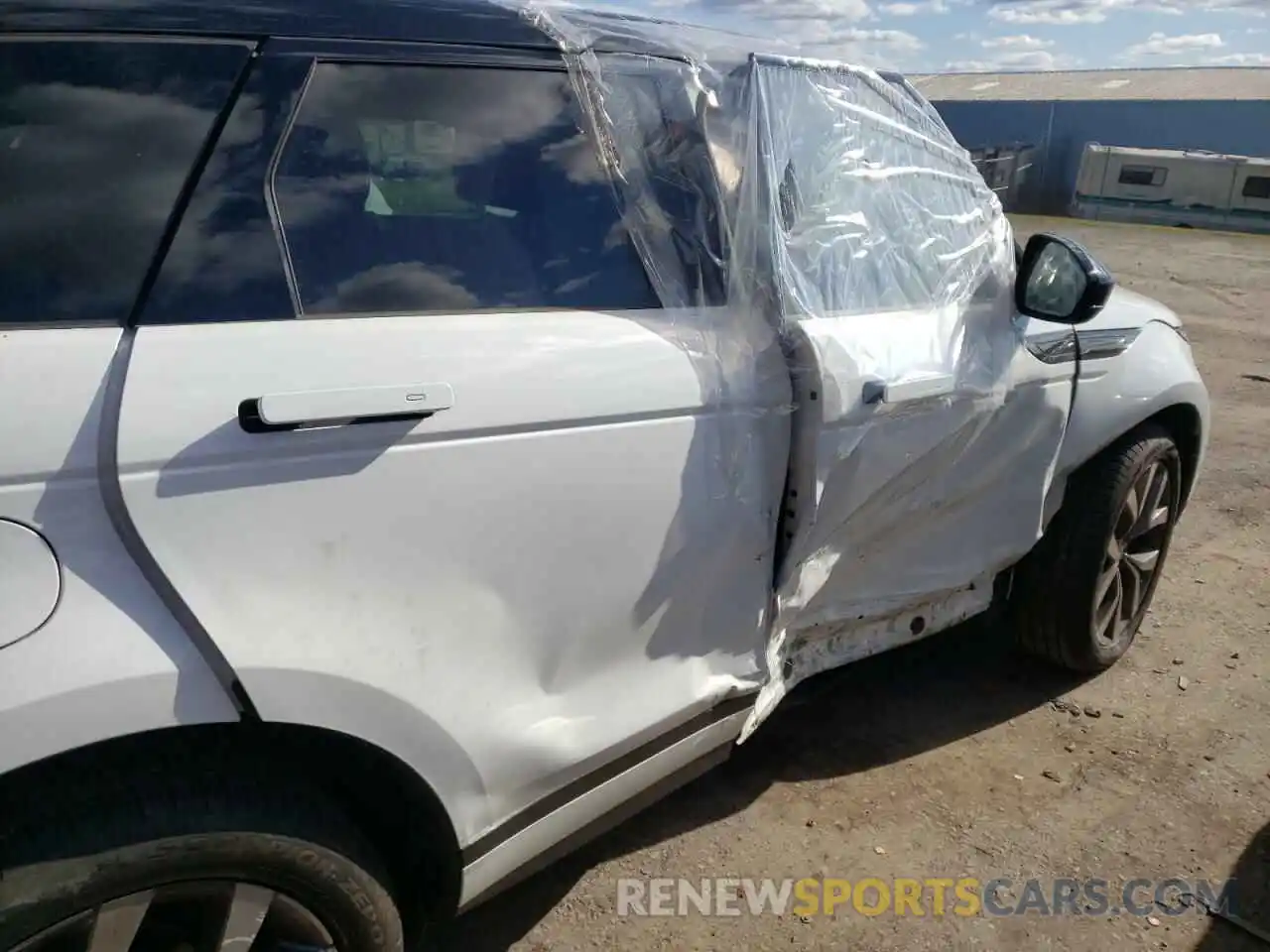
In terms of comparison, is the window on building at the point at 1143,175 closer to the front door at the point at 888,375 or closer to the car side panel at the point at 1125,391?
the car side panel at the point at 1125,391

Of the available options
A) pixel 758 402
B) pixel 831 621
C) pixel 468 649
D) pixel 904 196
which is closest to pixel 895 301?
pixel 904 196

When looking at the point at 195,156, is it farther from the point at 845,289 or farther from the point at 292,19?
the point at 845,289

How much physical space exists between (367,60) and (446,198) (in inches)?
10.0

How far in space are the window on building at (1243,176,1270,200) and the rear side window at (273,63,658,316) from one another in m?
18.9

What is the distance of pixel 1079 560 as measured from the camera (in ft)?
10.3

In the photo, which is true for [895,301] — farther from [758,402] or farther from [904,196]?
[758,402]

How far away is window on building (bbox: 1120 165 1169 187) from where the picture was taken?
61.3 feet

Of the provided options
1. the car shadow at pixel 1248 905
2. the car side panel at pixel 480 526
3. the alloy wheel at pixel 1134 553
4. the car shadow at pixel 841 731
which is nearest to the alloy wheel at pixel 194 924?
the car side panel at pixel 480 526

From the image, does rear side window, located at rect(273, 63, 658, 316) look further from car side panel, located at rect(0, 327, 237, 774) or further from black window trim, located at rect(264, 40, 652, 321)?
car side panel, located at rect(0, 327, 237, 774)

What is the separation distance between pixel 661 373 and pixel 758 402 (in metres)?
0.25

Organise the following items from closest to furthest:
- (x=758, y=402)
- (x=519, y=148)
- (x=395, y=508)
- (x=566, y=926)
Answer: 1. (x=395, y=508)
2. (x=519, y=148)
3. (x=758, y=402)
4. (x=566, y=926)

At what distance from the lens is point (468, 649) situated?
1.73 m

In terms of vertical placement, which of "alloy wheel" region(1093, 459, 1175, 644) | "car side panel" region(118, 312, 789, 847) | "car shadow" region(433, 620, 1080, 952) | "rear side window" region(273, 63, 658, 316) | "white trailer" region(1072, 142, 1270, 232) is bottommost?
"white trailer" region(1072, 142, 1270, 232)

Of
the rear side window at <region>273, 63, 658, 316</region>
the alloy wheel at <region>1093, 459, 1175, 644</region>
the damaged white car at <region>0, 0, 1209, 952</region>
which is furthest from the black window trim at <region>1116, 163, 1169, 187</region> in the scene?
the rear side window at <region>273, 63, 658, 316</region>
